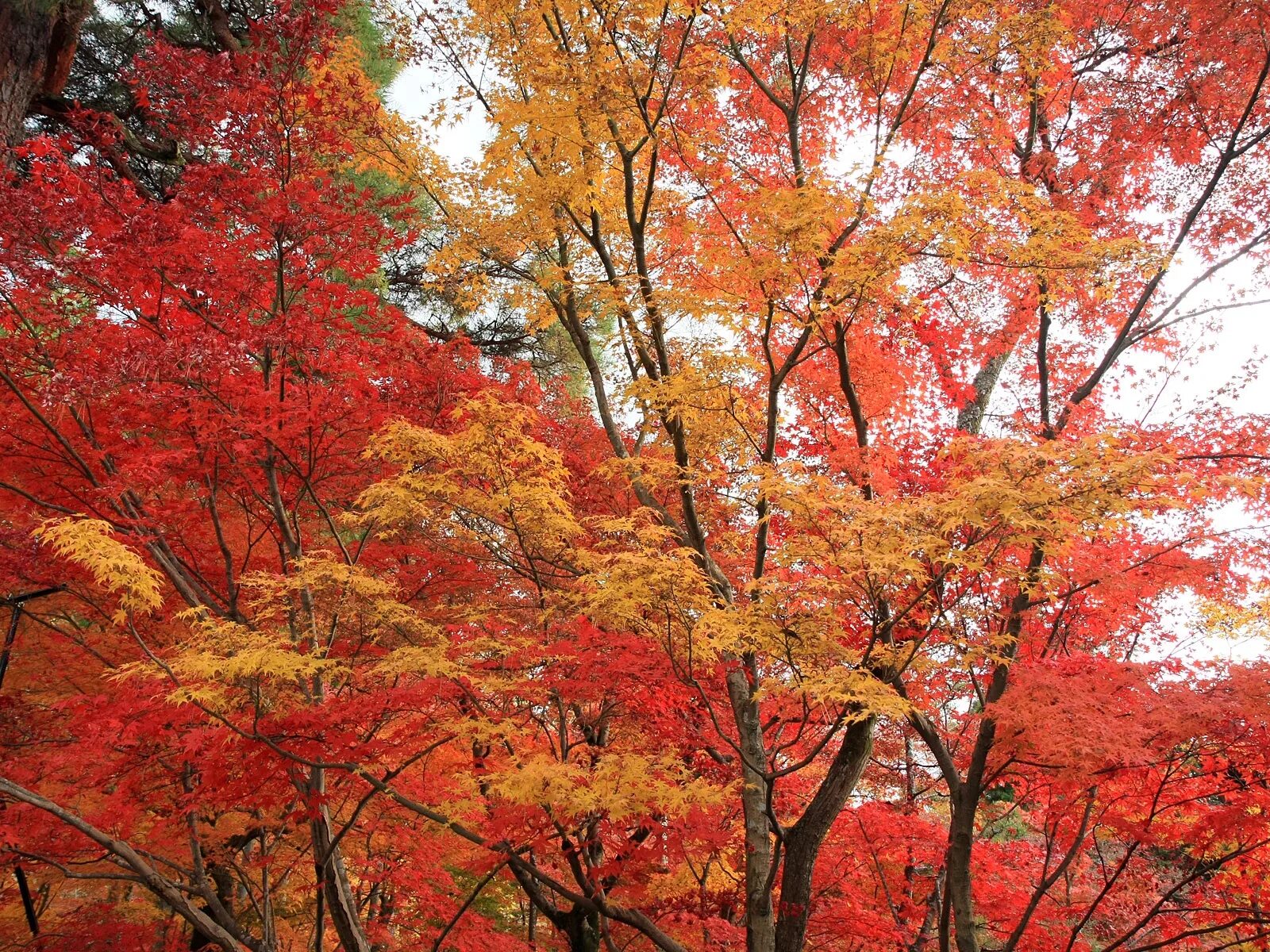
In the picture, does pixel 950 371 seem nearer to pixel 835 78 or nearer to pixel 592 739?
pixel 835 78

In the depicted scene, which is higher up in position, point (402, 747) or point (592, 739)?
point (592, 739)

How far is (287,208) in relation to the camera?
19.2 ft

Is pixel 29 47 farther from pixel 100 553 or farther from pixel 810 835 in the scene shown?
pixel 810 835

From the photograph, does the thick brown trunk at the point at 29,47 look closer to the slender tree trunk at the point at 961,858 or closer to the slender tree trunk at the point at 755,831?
the slender tree trunk at the point at 755,831

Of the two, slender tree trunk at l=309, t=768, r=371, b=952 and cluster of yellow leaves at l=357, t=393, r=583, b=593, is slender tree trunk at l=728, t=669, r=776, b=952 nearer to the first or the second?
cluster of yellow leaves at l=357, t=393, r=583, b=593

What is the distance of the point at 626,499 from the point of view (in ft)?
28.0

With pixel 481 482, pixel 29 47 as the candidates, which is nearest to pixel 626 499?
pixel 481 482

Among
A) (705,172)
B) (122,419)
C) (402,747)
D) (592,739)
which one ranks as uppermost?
(705,172)

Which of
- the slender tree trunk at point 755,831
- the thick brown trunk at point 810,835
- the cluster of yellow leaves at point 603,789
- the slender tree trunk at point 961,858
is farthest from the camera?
the slender tree trunk at point 961,858

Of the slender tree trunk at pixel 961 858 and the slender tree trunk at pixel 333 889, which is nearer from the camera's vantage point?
the slender tree trunk at pixel 333 889

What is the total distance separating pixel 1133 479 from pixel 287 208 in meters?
6.03

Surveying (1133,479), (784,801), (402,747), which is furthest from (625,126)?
(784,801)

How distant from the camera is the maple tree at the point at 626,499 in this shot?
16.4 feet

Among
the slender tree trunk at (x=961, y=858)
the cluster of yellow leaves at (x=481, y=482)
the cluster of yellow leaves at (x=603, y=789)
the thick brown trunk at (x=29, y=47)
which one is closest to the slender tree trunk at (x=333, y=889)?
the cluster of yellow leaves at (x=603, y=789)
